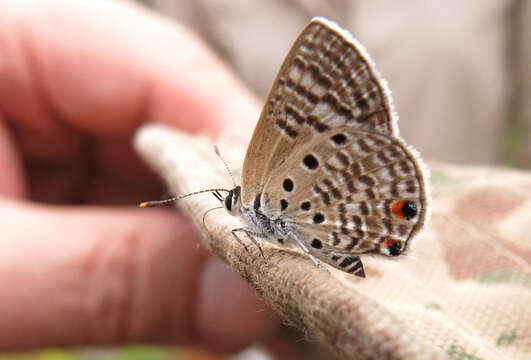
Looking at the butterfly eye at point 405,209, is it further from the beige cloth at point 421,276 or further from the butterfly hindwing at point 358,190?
the beige cloth at point 421,276

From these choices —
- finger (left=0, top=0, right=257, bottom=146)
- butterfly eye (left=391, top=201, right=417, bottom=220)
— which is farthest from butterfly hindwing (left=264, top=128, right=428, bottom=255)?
finger (left=0, top=0, right=257, bottom=146)

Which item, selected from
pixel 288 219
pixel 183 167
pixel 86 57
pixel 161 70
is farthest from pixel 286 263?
pixel 86 57

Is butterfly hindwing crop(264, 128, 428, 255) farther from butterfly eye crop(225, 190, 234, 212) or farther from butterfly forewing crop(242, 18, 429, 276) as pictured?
butterfly eye crop(225, 190, 234, 212)

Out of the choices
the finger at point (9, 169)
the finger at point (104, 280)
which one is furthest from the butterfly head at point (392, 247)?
the finger at point (9, 169)

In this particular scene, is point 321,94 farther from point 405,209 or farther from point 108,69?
point 108,69

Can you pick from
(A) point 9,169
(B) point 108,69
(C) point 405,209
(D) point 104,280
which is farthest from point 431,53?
(A) point 9,169

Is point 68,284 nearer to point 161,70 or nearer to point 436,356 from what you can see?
point 161,70
